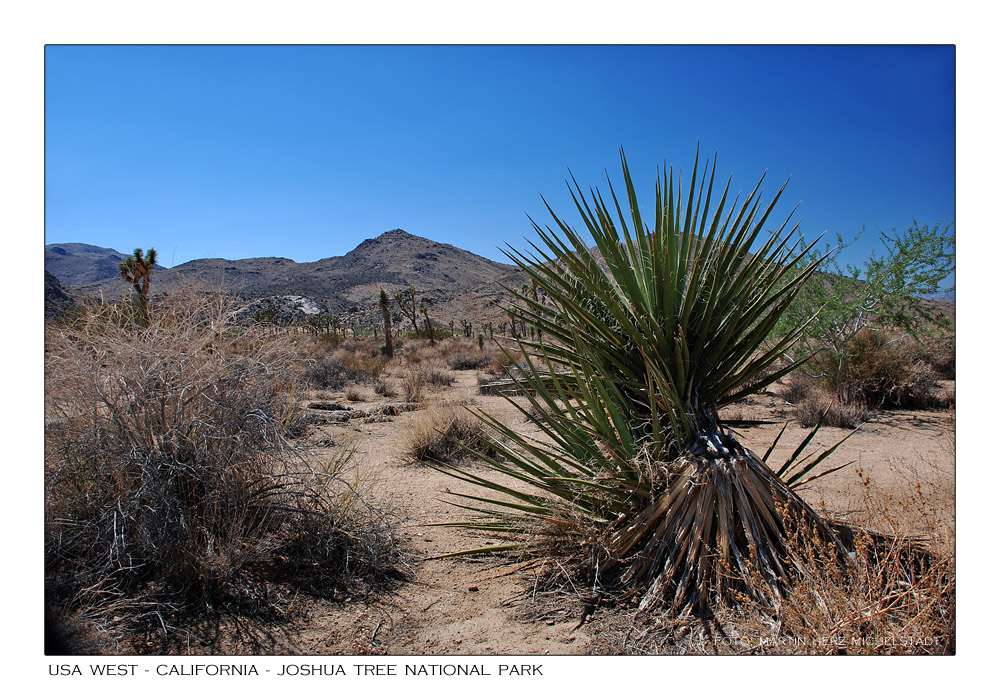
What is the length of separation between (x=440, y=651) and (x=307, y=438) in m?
2.48

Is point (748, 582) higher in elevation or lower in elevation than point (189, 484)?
lower

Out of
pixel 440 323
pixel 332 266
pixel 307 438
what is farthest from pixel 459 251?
pixel 307 438

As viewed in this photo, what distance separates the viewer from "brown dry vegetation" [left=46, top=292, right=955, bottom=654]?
2621 mm

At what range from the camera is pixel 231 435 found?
11.6 ft

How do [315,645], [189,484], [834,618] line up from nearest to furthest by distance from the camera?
[834,618] → [315,645] → [189,484]

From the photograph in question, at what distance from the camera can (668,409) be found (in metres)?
3.10

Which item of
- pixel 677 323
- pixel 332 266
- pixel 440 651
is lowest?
pixel 440 651

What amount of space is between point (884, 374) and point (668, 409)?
10.6 m

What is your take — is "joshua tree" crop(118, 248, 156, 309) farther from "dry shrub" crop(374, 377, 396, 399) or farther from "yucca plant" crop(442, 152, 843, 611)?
"dry shrub" crop(374, 377, 396, 399)

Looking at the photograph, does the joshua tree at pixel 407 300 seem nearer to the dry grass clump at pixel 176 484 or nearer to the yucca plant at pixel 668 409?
the dry grass clump at pixel 176 484

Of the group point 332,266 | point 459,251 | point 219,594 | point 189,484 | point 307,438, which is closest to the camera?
point 219,594

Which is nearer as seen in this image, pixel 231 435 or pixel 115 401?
pixel 115 401

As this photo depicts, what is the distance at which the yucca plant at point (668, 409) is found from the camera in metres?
2.97

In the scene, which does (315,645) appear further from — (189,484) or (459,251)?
(459,251)
